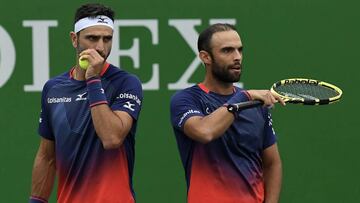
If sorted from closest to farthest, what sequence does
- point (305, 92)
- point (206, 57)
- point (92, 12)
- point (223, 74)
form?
point (92, 12), point (223, 74), point (206, 57), point (305, 92)

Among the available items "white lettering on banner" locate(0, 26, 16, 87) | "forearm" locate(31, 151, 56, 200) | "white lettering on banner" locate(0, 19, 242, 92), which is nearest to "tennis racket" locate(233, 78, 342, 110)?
"forearm" locate(31, 151, 56, 200)

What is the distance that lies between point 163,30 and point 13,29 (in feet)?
2.95

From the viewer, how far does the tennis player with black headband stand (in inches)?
196

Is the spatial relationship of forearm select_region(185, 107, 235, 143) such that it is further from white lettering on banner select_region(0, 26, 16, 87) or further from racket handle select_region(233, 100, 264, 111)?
white lettering on banner select_region(0, 26, 16, 87)

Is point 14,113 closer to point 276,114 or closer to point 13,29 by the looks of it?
point 13,29

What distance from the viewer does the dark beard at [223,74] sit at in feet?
16.5

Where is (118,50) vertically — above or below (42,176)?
above

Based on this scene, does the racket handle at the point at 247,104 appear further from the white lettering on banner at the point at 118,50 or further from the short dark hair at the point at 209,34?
the white lettering on banner at the point at 118,50

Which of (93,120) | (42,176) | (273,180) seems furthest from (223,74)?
(42,176)

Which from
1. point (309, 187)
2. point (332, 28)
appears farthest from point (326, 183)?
point (332, 28)

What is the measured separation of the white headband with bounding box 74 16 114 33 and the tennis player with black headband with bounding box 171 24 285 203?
49 centimetres

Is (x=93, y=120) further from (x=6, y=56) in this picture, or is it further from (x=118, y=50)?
(x=6, y=56)

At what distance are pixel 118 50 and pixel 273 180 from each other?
5.48 feet

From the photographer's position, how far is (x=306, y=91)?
5.27 meters
